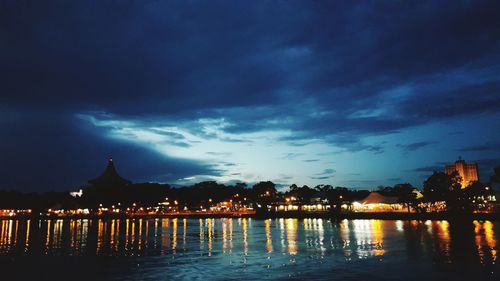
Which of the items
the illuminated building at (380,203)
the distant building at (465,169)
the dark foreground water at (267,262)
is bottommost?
the dark foreground water at (267,262)

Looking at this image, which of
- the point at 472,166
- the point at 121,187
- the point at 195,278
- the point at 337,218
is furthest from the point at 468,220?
the point at 121,187

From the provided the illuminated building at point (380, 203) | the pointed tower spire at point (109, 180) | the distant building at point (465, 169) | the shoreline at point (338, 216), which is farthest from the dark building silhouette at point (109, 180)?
the distant building at point (465, 169)

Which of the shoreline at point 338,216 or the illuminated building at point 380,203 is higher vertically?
the illuminated building at point 380,203

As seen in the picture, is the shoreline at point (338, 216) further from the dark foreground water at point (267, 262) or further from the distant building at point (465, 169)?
the distant building at point (465, 169)

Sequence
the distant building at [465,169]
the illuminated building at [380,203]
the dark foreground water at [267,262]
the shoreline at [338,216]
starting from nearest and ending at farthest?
the dark foreground water at [267,262], the shoreline at [338,216], the illuminated building at [380,203], the distant building at [465,169]

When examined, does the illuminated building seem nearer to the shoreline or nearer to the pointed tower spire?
the shoreline

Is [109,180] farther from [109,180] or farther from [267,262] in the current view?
[267,262]

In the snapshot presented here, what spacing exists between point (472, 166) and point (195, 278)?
6317 inches

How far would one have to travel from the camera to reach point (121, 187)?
159 metres

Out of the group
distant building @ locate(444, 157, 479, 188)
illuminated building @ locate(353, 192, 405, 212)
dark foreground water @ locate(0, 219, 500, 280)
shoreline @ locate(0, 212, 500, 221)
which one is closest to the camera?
dark foreground water @ locate(0, 219, 500, 280)

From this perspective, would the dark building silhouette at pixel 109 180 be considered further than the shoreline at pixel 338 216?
Yes

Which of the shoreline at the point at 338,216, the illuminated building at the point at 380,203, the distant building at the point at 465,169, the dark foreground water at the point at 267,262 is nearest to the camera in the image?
the dark foreground water at the point at 267,262

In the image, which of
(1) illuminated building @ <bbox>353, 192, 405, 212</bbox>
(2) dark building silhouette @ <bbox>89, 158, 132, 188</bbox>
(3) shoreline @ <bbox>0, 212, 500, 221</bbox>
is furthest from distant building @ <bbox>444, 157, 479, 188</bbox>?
(2) dark building silhouette @ <bbox>89, 158, 132, 188</bbox>

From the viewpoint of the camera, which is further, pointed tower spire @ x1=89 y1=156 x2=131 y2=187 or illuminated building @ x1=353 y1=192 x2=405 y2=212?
pointed tower spire @ x1=89 y1=156 x2=131 y2=187
